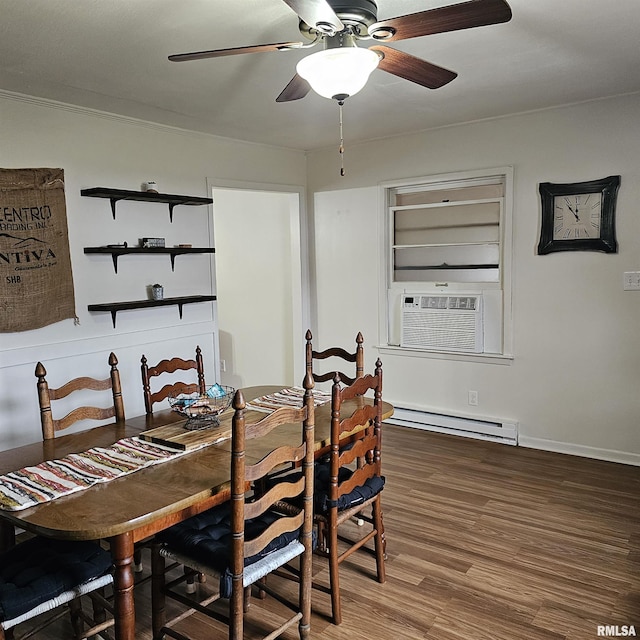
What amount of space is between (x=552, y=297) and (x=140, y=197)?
117 inches

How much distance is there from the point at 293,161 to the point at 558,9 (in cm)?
321

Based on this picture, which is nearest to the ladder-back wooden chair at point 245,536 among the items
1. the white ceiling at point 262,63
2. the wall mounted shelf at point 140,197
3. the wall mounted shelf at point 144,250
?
the white ceiling at point 262,63

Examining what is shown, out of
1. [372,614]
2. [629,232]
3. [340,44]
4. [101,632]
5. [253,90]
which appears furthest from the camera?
[629,232]

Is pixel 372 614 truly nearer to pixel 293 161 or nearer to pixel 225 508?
pixel 225 508

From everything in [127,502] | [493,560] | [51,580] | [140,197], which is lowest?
[493,560]

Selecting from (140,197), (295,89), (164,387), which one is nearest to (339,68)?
(295,89)

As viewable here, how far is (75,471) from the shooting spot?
2055mm

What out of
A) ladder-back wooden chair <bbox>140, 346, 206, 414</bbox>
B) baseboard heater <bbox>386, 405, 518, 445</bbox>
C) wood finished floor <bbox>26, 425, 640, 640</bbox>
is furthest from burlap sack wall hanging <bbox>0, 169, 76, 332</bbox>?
baseboard heater <bbox>386, 405, 518, 445</bbox>

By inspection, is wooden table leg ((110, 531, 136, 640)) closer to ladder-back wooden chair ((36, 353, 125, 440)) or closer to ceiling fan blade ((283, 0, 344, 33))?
ladder-back wooden chair ((36, 353, 125, 440))

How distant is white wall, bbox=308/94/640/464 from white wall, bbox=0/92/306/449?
→ 1533 mm

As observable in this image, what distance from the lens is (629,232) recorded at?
12.4ft

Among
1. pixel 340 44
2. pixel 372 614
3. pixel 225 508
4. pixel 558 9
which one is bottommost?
pixel 372 614

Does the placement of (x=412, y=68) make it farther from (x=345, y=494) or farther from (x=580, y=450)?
(x=580, y=450)

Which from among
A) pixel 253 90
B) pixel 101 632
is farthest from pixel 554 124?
pixel 101 632
